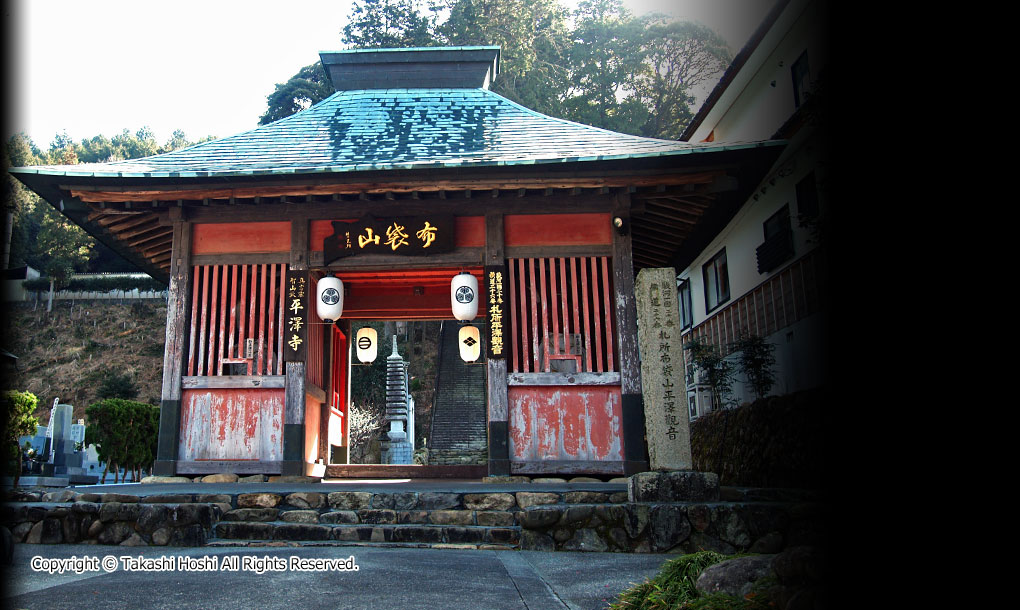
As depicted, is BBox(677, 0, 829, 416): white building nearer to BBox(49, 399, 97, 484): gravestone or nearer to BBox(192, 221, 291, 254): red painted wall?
BBox(192, 221, 291, 254): red painted wall

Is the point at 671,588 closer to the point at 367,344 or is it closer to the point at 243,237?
the point at 243,237

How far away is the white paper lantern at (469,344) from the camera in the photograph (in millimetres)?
12500

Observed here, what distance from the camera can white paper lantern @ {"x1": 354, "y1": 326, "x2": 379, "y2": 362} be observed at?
13589 mm

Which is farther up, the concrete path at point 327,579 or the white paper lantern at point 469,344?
the white paper lantern at point 469,344

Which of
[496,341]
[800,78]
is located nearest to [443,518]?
[496,341]

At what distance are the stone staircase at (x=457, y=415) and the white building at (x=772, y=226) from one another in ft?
23.1

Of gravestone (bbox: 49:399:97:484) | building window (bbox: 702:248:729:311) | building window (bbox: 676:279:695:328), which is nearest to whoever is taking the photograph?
building window (bbox: 702:248:729:311)

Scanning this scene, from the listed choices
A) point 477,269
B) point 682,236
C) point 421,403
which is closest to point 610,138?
point 682,236

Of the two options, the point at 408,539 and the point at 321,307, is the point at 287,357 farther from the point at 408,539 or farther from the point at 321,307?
the point at 408,539

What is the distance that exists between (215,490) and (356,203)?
457 cm

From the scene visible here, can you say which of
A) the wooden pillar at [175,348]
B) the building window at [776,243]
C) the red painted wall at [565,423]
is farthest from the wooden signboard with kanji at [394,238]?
the building window at [776,243]

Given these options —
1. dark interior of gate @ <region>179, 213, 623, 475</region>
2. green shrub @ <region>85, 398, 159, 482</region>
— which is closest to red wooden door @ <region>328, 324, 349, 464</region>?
dark interior of gate @ <region>179, 213, 623, 475</region>

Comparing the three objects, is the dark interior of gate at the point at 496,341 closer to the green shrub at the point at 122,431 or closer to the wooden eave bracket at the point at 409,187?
the wooden eave bracket at the point at 409,187

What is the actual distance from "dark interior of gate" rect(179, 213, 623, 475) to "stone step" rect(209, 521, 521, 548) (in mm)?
2958
